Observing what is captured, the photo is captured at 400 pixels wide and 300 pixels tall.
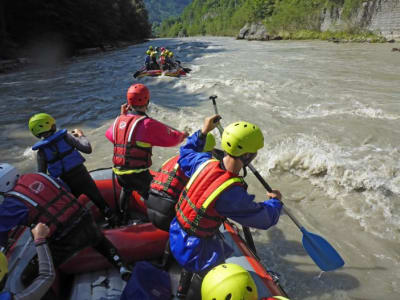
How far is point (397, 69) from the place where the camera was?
1208cm

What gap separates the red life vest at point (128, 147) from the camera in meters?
2.80

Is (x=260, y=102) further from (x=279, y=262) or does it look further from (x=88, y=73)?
(x=88, y=73)

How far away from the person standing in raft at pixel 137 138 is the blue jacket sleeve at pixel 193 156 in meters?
0.49

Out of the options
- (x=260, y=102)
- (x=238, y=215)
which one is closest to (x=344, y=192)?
(x=238, y=215)

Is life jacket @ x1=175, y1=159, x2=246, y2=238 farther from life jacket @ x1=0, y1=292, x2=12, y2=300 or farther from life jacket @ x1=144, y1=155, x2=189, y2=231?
life jacket @ x1=0, y1=292, x2=12, y2=300

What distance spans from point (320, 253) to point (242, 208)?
1.25m

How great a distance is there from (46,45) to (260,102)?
2129 cm

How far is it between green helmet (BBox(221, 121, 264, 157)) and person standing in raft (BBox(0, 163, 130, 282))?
1.26m

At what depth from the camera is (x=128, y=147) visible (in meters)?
2.84

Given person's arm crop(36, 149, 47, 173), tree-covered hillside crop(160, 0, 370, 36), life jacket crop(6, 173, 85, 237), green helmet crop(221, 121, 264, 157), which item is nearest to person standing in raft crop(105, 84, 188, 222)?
person's arm crop(36, 149, 47, 173)

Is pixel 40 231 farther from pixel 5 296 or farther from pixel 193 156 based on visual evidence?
pixel 193 156

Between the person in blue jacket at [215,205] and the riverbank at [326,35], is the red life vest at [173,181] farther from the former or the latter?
the riverbank at [326,35]

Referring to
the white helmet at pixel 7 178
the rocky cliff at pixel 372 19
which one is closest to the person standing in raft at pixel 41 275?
the white helmet at pixel 7 178

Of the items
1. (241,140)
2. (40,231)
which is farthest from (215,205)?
(40,231)
